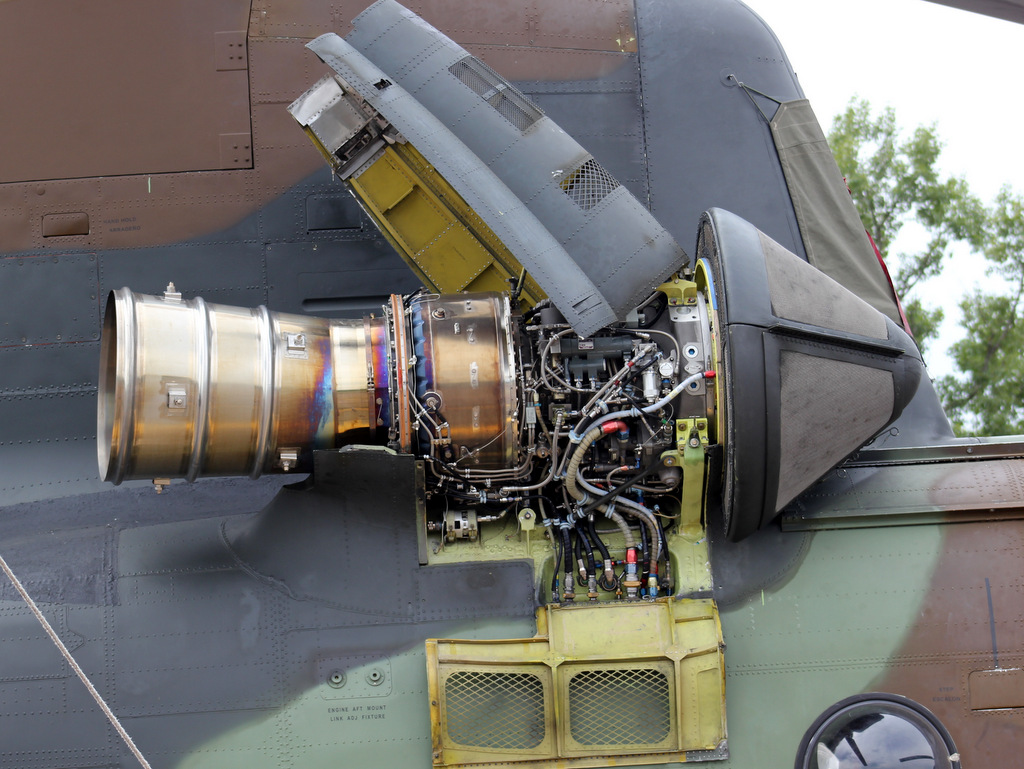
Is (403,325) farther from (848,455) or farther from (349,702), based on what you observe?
(848,455)

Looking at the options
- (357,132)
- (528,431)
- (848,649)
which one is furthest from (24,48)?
(848,649)

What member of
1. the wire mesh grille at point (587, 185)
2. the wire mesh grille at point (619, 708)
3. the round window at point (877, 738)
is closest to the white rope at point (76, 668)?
the wire mesh grille at point (619, 708)

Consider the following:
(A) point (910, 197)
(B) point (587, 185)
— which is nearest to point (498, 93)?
(B) point (587, 185)

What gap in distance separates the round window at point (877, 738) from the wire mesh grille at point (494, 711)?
1.27m

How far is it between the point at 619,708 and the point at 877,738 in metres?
1.22

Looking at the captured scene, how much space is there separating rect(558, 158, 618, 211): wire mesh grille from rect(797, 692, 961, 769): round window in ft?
9.00

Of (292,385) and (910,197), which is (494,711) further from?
(910,197)

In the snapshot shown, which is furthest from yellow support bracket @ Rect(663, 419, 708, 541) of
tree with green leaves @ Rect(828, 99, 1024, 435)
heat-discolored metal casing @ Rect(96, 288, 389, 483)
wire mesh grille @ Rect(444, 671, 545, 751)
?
tree with green leaves @ Rect(828, 99, 1024, 435)

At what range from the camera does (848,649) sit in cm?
472

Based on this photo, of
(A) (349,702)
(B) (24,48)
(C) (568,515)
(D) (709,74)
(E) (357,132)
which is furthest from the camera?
(D) (709,74)

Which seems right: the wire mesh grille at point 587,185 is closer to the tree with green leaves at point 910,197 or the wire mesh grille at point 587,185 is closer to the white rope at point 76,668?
the white rope at point 76,668

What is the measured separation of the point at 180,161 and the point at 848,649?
4514 millimetres

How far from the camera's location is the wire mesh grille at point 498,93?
5.15 m

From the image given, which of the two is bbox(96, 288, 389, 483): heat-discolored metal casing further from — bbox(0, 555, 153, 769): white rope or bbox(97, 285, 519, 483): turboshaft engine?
bbox(0, 555, 153, 769): white rope
